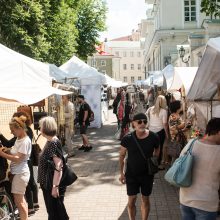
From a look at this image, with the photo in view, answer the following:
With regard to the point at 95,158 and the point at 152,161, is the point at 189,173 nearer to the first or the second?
the point at 152,161

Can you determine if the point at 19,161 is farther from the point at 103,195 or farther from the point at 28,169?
the point at 103,195

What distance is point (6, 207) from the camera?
19.4ft

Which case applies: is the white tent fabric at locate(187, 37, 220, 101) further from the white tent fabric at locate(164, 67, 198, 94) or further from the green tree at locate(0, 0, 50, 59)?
the green tree at locate(0, 0, 50, 59)

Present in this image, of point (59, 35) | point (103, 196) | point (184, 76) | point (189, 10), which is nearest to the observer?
point (103, 196)

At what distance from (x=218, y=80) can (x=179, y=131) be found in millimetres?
4097

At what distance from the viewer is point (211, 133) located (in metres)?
3.87

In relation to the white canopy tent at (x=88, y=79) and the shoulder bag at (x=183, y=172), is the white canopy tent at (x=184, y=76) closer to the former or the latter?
the shoulder bag at (x=183, y=172)

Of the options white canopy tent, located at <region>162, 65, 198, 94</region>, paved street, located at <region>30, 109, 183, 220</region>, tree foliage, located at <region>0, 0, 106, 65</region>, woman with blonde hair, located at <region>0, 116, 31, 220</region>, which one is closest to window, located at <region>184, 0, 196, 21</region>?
tree foliage, located at <region>0, 0, 106, 65</region>

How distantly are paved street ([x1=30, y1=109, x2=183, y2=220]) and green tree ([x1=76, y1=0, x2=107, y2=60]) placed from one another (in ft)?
66.7

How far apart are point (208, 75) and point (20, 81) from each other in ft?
7.63

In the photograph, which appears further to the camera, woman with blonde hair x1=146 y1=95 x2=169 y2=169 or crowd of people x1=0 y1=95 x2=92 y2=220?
woman with blonde hair x1=146 y1=95 x2=169 y2=169

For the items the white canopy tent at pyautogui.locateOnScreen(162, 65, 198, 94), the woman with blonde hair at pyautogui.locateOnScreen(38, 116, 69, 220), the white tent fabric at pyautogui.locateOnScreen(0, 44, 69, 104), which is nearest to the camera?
the white tent fabric at pyautogui.locateOnScreen(0, 44, 69, 104)

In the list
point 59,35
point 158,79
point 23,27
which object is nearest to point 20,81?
point 158,79

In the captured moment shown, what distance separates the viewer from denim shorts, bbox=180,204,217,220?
3855mm
